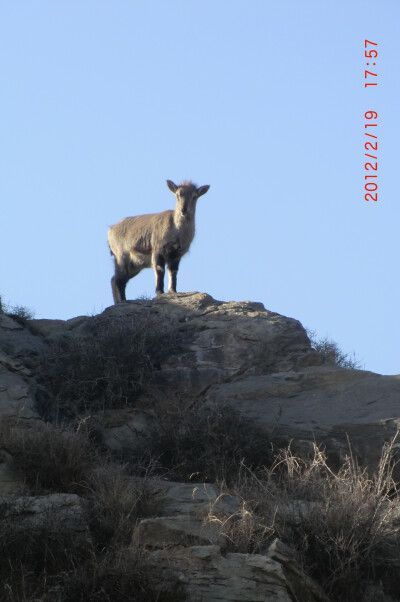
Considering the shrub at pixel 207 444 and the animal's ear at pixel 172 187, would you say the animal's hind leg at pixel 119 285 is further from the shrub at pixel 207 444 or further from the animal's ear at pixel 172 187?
the shrub at pixel 207 444

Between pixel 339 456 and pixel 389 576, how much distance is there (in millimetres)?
2230

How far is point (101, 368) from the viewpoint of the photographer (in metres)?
10.9

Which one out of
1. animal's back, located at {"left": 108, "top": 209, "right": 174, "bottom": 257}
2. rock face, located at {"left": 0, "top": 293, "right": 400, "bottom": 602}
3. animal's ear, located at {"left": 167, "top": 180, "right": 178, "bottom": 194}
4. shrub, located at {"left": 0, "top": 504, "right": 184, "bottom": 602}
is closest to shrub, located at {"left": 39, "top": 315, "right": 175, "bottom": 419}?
rock face, located at {"left": 0, "top": 293, "right": 400, "bottom": 602}

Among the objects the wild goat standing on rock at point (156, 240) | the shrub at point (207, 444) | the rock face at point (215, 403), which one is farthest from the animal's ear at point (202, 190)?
the shrub at point (207, 444)

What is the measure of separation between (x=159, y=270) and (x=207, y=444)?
8.25 meters

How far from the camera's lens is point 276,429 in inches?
386

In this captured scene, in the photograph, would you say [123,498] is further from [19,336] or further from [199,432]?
[19,336]

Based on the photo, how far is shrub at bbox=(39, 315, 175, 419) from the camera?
1056cm

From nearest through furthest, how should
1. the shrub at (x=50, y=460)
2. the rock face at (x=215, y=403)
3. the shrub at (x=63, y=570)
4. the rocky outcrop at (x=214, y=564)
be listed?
the shrub at (x=63, y=570) < the rocky outcrop at (x=214, y=564) < the rock face at (x=215, y=403) < the shrub at (x=50, y=460)

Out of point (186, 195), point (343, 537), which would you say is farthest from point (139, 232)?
point (343, 537)

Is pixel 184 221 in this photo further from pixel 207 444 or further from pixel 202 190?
pixel 207 444

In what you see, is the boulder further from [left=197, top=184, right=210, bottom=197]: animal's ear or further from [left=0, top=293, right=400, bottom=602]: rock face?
[left=197, top=184, right=210, bottom=197]: animal's ear

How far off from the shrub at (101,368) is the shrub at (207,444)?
98 centimetres

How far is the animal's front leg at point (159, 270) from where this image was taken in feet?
56.0
